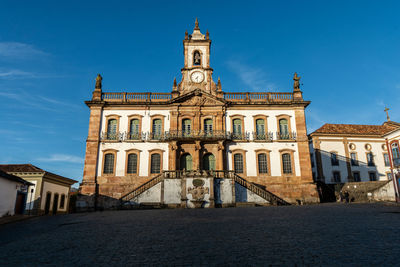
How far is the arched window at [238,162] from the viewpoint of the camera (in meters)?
26.6

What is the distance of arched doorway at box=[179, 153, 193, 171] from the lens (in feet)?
86.9

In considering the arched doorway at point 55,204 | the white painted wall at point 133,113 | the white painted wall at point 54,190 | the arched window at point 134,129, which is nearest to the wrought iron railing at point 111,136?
the white painted wall at point 133,113

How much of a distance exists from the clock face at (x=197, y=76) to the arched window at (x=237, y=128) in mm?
5508

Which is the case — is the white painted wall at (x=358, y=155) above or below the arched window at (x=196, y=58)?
below

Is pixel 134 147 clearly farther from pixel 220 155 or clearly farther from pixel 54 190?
pixel 54 190

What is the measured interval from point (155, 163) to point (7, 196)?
38.3 ft

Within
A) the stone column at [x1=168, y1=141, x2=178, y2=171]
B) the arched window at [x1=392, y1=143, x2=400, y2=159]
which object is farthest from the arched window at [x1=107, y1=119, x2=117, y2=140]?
the arched window at [x1=392, y1=143, x2=400, y2=159]

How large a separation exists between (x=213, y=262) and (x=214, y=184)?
1664 cm

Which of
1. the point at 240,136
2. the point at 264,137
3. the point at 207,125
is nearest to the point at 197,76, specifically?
the point at 207,125

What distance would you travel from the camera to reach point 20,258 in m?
6.86

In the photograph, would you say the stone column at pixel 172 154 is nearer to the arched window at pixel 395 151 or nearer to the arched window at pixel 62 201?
the arched window at pixel 62 201

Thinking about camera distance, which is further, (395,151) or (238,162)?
(238,162)

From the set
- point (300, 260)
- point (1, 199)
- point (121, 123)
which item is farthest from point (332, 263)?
point (121, 123)

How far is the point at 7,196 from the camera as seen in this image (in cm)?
1844
